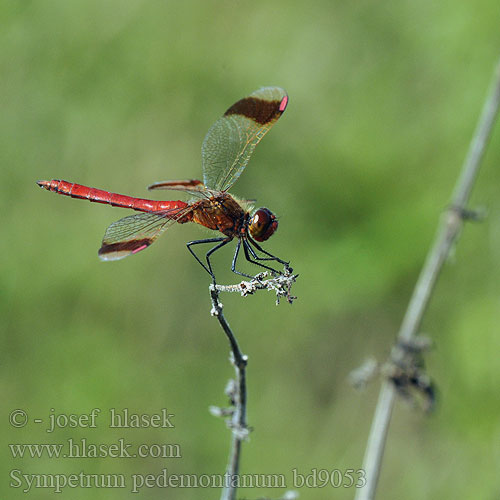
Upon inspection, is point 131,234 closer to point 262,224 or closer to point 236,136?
point 262,224

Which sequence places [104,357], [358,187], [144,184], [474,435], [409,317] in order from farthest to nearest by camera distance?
[144,184] → [358,187] → [104,357] → [474,435] → [409,317]

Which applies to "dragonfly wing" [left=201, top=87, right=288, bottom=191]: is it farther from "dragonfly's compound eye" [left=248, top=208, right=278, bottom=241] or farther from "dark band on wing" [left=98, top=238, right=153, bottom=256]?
"dark band on wing" [left=98, top=238, right=153, bottom=256]

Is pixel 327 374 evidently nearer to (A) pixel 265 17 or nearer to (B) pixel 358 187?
(B) pixel 358 187

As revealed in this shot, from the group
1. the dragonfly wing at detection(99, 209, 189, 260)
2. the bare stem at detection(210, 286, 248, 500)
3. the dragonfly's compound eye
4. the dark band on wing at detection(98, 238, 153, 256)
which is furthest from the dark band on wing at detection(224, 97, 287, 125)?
Result: the bare stem at detection(210, 286, 248, 500)

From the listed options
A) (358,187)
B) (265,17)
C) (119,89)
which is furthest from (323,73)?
(119,89)

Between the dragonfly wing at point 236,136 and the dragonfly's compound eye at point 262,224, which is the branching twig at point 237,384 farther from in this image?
the dragonfly wing at point 236,136

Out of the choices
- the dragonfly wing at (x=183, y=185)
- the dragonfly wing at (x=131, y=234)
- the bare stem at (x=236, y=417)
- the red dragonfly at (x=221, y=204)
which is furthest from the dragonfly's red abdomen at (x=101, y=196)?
the bare stem at (x=236, y=417)
